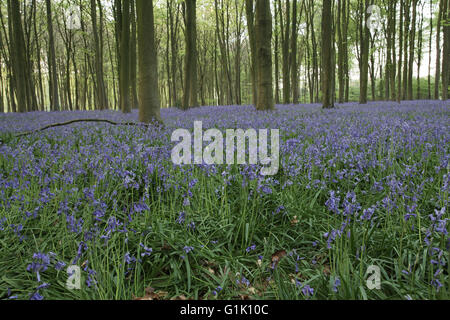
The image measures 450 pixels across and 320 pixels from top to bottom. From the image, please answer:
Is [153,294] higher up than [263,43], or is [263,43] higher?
[263,43]

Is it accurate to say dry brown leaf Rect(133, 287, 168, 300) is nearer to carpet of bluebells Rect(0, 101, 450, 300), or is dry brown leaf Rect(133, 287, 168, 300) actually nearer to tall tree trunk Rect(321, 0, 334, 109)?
carpet of bluebells Rect(0, 101, 450, 300)

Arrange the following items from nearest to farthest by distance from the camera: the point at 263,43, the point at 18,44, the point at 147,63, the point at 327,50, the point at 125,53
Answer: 1. the point at 147,63
2. the point at 263,43
3. the point at 125,53
4. the point at 327,50
5. the point at 18,44

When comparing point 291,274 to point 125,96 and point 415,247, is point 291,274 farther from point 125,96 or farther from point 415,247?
point 125,96

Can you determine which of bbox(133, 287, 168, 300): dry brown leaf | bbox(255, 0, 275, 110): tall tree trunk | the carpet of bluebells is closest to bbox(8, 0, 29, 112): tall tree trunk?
bbox(255, 0, 275, 110): tall tree trunk

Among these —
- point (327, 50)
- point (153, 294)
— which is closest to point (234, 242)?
point (153, 294)

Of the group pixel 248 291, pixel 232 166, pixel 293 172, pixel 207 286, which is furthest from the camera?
pixel 232 166

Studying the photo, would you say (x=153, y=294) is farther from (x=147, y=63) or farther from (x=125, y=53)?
(x=125, y=53)

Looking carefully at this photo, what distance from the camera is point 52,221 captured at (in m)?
2.71

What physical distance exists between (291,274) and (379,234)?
35.5 inches

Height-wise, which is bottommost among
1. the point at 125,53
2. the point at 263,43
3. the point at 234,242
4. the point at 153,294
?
the point at 153,294

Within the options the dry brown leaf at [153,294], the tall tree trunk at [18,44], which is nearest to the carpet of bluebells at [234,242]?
the dry brown leaf at [153,294]

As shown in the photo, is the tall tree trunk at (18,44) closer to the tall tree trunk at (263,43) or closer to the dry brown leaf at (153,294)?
the tall tree trunk at (263,43)
